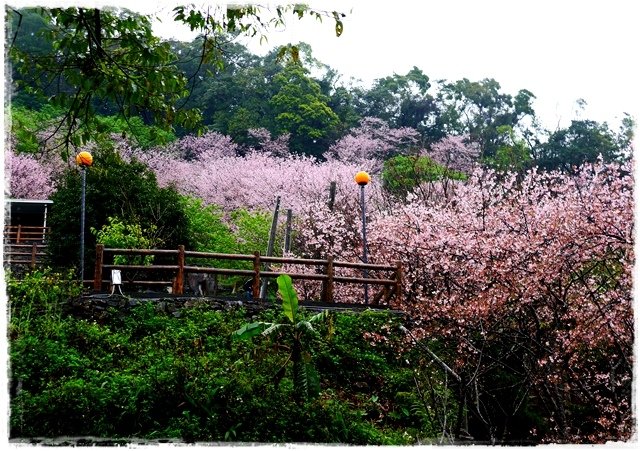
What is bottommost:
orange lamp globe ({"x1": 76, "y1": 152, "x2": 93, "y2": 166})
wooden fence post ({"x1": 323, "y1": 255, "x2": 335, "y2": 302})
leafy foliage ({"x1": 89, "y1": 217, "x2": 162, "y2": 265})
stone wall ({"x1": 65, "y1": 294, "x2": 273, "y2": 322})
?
stone wall ({"x1": 65, "y1": 294, "x2": 273, "y2": 322})

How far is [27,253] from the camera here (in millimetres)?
19984

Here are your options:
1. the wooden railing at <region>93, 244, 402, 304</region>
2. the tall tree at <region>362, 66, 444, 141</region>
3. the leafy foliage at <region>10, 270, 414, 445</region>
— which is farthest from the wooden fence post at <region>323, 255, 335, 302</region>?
the tall tree at <region>362, 66, 444, 141</region>

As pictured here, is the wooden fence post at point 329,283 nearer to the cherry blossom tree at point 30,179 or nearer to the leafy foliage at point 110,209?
the leafy foliage at point 110,209

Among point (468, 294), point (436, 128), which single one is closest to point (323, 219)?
point (468, 294)

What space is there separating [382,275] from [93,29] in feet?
28.3

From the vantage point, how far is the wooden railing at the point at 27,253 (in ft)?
63.0

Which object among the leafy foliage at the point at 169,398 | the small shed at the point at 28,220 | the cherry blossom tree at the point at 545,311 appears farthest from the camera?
the small shed at the point at 28,220

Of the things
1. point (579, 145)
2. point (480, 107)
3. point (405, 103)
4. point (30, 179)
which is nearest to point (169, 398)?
point (30, 179)

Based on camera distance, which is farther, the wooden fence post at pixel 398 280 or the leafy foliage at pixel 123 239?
the leafy foliage at pixel 123 239

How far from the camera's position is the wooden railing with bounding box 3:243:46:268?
19203 mm

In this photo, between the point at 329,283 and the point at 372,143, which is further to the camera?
the point at 372,143

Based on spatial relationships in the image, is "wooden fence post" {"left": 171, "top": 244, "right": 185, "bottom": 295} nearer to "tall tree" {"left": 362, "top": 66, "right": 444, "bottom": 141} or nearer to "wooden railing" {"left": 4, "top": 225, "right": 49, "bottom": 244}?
"wooden railing" {"left": 4, "top": 225, "right": 49, "bottom": 244}

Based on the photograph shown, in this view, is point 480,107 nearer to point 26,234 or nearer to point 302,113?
point 302,113

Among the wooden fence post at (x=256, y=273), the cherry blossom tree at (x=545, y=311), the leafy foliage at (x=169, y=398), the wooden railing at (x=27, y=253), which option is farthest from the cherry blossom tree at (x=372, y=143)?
the leafy foliage at (x=169, y=398)
